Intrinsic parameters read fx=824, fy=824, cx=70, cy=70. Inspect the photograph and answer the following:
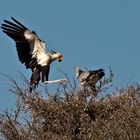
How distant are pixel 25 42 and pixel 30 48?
17 cm

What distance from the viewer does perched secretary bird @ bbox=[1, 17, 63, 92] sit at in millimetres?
17641

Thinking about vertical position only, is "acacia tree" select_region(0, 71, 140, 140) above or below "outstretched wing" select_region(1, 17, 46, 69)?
below

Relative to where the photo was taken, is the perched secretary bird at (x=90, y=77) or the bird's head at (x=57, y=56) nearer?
the perched secretary bird at (x=90, y=77)

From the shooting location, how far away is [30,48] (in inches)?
708

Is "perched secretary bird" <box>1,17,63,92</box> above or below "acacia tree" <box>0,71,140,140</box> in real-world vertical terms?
above

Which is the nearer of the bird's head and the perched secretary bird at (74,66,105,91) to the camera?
the perched secretary bird at (74,66,105,91)

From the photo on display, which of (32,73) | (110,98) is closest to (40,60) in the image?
(32,73)

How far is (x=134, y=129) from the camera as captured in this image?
14539 mm

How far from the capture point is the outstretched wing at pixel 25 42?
1781cm

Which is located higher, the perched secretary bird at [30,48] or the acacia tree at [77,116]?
the perched secretary bird at [30,48]

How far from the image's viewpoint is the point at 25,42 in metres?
17.9

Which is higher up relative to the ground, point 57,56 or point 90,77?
point 57,56

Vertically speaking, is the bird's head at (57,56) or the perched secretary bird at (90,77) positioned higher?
the bird's head at (57,56)

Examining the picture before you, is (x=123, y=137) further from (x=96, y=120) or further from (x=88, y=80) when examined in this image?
(x=88, y=80)
